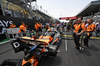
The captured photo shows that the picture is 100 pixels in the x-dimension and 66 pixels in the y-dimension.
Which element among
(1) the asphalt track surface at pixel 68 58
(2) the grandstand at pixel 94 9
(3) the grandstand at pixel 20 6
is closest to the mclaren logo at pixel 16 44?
(1) the asphalt track surface at pixel 68 58

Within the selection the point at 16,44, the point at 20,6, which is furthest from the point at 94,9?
the point at 16,44

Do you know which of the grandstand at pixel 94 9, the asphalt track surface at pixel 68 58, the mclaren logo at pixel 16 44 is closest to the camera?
the mclaren logo at pixel 16 44

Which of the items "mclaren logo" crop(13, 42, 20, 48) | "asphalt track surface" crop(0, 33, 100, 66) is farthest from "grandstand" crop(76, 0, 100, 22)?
"mclaren logo" crop(13, 42, 20, 48)

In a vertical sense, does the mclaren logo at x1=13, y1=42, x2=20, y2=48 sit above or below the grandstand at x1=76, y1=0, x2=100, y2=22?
below

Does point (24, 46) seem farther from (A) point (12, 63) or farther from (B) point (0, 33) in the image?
(B) point (0, 33)

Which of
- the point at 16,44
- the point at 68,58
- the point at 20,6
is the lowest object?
the point at 68,58

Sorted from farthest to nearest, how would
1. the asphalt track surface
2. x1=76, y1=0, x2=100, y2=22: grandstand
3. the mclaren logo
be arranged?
1. x1=76, y1=0, x2=100, y2=22: grandstand
2. the asphalt track surface
3. the mclaren logo

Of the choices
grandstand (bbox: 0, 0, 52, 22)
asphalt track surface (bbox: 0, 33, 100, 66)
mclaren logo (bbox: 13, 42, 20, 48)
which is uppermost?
grandstand (bbox: 0, 0, 52, 22)

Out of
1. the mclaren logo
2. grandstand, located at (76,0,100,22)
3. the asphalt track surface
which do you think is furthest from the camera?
grandstand, located at (76,0,100,22)

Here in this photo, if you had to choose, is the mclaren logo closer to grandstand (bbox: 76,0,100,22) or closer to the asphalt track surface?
the asphalt track surface

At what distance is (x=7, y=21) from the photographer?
6.66 metres

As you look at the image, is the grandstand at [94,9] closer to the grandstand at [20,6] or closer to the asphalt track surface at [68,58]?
the asphalt track surface at [68,58]

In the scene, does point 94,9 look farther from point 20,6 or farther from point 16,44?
point 16,44

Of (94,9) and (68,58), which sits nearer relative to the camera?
(68,58)
